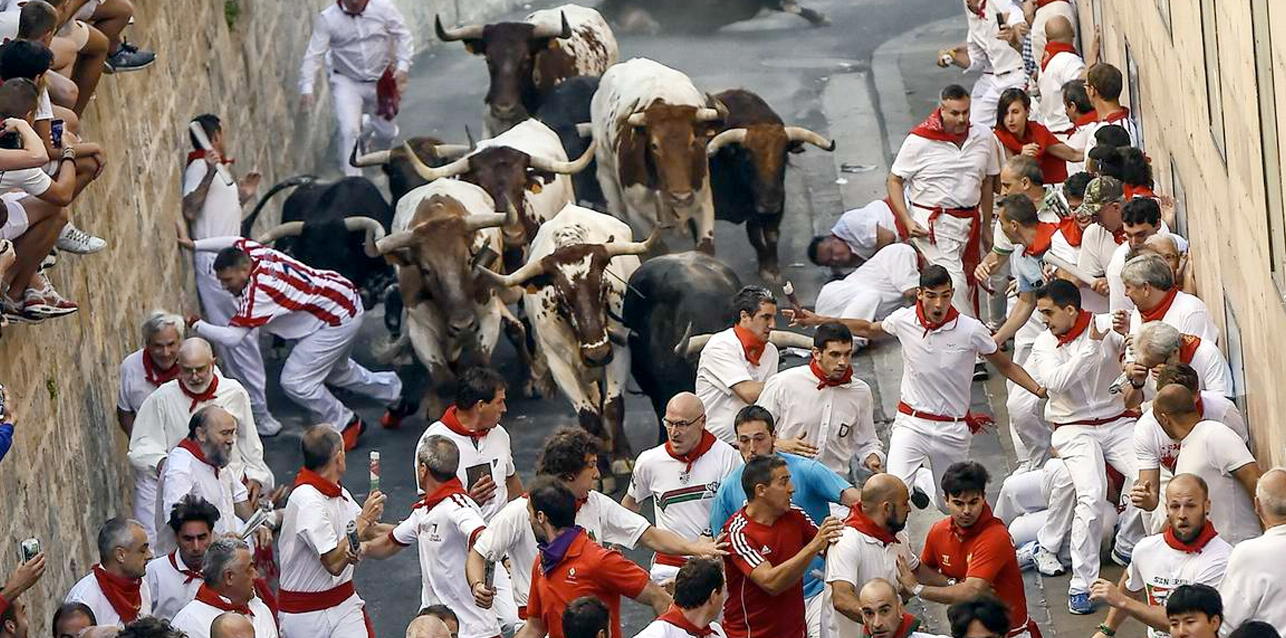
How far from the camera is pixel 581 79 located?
19.6 meters

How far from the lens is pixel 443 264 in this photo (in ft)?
50.1

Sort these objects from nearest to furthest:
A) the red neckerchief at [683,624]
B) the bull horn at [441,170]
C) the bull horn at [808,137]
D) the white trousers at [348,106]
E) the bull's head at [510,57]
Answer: the red neckerchief at [683,624] < the bull horn at [441,170] < the bull horn at [808,137] < the bull's head at [510,57] < the white trousers at [348,106]

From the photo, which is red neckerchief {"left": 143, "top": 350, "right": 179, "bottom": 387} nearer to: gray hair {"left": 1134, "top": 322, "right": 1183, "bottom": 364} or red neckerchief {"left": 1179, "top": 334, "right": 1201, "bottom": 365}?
gray hair {"left": 1134, "top": 322, "right": 1183, "bottom": 364}

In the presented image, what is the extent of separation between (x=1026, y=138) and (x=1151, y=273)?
378cm

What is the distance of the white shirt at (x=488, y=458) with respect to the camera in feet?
38.0

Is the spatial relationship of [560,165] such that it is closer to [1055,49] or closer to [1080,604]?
[1055,49]

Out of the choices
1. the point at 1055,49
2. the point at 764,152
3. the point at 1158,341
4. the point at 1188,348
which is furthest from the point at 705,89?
the point at 1158,341

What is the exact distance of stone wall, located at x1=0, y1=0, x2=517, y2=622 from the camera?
476 inches

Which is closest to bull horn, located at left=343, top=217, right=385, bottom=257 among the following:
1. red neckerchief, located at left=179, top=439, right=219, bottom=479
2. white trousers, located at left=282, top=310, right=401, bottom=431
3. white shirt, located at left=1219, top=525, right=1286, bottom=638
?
white trousers, located at left=282, top=310, right=401, bottom=431

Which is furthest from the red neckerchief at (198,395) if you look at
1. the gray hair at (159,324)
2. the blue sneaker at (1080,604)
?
the blue sneaker at (1080,604)

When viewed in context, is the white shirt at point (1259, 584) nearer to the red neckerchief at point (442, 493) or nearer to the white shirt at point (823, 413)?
the white shirt at point (823, 413)

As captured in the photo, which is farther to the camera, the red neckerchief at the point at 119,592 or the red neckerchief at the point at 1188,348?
the red neckerchief at the point at 1188,348

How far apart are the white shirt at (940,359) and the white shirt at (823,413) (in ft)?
2.00

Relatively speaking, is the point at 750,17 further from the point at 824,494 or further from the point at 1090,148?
the point at 824,494
